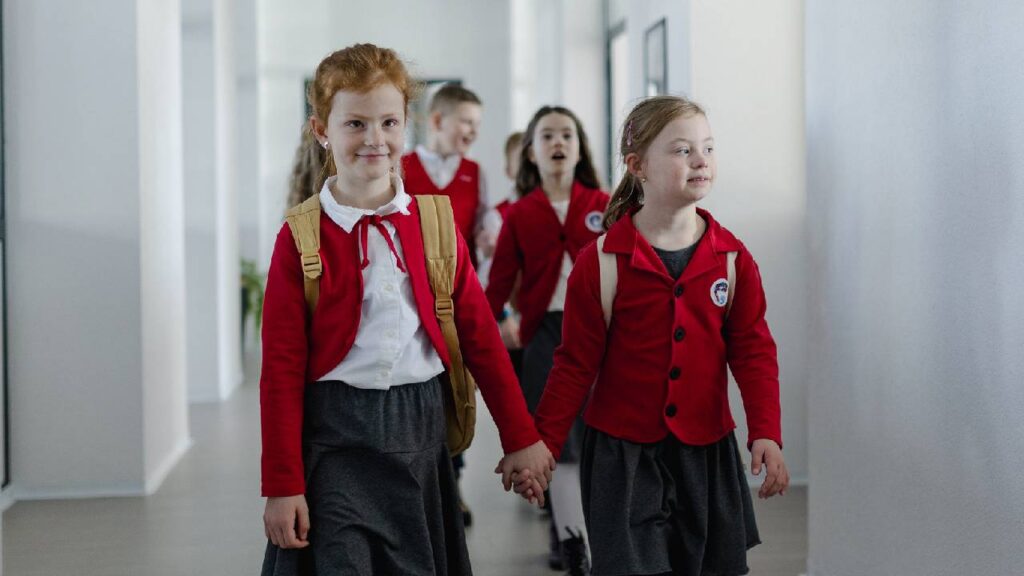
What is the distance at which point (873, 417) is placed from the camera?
3.03 meters

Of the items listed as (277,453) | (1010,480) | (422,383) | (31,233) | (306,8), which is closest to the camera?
(277,453)

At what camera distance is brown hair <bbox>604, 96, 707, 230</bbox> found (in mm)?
2471

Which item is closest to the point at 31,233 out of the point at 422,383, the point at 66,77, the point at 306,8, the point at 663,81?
the point at 66,77

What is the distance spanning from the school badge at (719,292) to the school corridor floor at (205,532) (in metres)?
1.51

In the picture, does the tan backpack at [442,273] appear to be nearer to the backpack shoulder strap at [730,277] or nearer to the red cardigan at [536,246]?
the backpack shoulder strap at [730,277]

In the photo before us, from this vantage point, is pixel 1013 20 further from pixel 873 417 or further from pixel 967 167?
pixel 873 417

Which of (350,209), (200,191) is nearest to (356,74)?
(350,209)

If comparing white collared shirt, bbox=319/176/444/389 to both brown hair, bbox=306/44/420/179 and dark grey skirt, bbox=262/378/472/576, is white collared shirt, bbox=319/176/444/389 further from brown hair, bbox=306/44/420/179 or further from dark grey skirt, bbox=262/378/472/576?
brown hair, bbox=306/44/420/179

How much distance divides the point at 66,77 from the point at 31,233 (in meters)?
0.63

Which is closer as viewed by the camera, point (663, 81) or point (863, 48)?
point (863, 48)

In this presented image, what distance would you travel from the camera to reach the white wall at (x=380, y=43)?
1157 cm

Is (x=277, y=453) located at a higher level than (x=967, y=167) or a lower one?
lower

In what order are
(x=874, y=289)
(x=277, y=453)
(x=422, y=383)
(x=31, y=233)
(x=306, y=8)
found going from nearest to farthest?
(x=277, y=453) < (x=422, y=383) < (x=874, y=289) < (x=31, y=233) < (x=306, y=8)

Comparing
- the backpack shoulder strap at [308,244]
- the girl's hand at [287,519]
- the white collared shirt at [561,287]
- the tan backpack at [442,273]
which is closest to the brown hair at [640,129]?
the tan backpack at [442,273]
